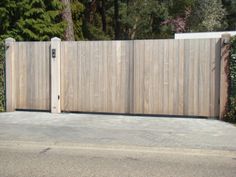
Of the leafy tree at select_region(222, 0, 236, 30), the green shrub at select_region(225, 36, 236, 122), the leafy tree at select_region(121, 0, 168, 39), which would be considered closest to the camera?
the green shrub at select_region(225, 36, 236, 122)

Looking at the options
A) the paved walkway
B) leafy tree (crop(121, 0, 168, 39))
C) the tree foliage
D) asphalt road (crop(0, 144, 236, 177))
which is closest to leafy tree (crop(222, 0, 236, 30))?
the tree foliage

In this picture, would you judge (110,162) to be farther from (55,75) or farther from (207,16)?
(207,16)

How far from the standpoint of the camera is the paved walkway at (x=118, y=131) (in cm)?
863

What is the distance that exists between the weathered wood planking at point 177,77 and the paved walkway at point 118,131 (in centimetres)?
41

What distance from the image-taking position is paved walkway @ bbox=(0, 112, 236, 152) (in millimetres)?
8633

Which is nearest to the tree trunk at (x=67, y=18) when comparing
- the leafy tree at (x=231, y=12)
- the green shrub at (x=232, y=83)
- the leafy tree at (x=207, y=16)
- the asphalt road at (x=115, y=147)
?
the asphalt road at (x=115, y=147)

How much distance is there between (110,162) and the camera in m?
7.27

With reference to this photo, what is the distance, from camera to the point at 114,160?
7.42 meters

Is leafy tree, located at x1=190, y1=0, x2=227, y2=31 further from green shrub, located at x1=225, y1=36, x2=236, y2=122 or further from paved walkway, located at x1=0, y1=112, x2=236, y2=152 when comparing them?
paved walkway, located at x1=0, y1=112, x2=236, y2=152

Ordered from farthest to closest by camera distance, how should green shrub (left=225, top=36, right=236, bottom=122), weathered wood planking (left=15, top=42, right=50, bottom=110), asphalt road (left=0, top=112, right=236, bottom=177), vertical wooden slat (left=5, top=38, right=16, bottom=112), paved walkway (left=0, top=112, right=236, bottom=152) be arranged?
vertical wooden slat (left=5, top=38, right=16, bottom=112) < weathered wood planking (left=15, top=42, right=50, bottom=110) < green shrub (left=225, top=36, right=236, bottom=122) < paved walkway (left=0, top=112, right=236, bottom=152) < asphalt road (left=0, top=112, right=236, bottom=177)

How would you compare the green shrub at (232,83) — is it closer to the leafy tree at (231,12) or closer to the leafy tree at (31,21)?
the leafy tree at (31,21)

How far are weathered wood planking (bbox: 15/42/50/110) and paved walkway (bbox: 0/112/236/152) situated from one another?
0.62 m

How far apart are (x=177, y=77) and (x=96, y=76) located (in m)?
2.44

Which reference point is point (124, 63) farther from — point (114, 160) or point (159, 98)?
point (114, 160)
